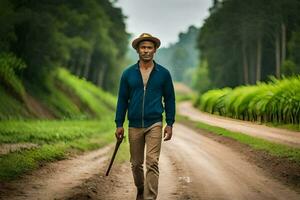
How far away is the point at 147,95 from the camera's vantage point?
7.55 metres

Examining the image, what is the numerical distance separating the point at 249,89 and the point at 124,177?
662cm

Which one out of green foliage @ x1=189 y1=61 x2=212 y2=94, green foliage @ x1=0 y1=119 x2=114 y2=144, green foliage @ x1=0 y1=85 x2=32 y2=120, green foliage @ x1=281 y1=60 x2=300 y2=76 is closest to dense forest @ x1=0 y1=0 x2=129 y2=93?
green foliage @ x1=0 y1=85 x2=32 y2=120

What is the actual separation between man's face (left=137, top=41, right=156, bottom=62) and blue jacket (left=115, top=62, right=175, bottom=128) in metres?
0.17

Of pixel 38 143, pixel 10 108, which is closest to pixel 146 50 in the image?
pixel 38 143

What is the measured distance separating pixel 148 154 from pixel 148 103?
2.49ft

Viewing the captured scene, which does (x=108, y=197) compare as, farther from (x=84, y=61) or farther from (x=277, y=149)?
(x=84, y=61)

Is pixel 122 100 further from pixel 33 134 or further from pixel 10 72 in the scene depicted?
pixel 10 72

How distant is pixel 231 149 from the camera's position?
17281 millimetres

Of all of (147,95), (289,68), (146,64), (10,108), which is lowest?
(10,108)

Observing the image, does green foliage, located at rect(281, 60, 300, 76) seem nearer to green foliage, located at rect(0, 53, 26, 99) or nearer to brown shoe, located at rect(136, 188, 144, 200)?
brown shoe, located at rect(136, 188, 144, 200)

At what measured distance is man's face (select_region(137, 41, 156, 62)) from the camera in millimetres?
7609

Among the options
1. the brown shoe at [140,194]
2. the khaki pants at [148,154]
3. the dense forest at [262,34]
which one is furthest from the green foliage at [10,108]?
the khaki pants at [148,154]

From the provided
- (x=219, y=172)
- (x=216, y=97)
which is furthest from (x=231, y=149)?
(x=219, y=172)

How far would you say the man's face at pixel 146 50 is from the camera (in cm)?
761
